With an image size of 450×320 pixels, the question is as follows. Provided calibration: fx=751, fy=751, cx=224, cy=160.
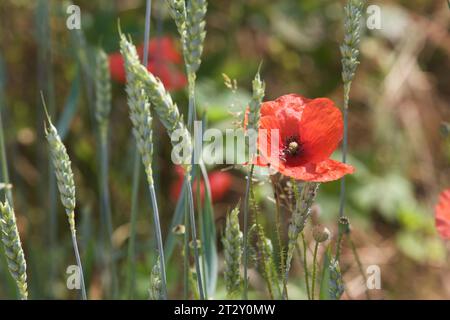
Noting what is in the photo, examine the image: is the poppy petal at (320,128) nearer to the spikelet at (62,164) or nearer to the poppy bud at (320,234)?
the poppy bud at (320,234)

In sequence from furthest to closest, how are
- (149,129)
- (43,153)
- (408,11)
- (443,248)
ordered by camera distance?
(408,11) → (443,248) → (43,153) → (149,129)

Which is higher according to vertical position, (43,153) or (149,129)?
(149,129)

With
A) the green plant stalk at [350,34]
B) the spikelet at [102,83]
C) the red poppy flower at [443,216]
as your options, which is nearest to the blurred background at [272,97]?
the spikelet at [102,83]

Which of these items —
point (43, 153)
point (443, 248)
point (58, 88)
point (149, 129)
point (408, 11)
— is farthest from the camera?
point (408, 11)

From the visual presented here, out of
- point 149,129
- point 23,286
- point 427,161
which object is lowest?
point 427,161

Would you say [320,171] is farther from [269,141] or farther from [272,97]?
[272,97]

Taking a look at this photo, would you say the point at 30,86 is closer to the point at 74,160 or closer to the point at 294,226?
the point at 74,160
